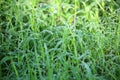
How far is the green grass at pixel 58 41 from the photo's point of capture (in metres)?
2.39

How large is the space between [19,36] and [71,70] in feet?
2.25

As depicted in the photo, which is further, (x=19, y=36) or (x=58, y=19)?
(x=58, y=19)

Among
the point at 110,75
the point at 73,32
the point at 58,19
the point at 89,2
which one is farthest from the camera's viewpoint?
the point at 89,2

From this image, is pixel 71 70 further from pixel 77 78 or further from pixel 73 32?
pixel 73 32

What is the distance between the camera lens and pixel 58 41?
273 cm

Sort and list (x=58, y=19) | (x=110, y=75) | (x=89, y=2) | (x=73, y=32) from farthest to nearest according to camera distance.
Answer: (x=89, y=2) → (x=58, y=19) → (x=73, y=32) → (x=110, y=75)

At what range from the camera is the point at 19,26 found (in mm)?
2869

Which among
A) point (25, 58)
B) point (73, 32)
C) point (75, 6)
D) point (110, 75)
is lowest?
point (110, 75)

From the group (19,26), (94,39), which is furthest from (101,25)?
(19,26)

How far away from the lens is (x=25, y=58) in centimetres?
262

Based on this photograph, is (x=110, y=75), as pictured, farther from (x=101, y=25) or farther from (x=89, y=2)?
(x=89, y=2)

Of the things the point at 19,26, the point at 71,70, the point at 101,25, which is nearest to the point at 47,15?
the point at 19,26

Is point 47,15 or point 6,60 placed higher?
point 47,15

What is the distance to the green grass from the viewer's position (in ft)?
7.83
